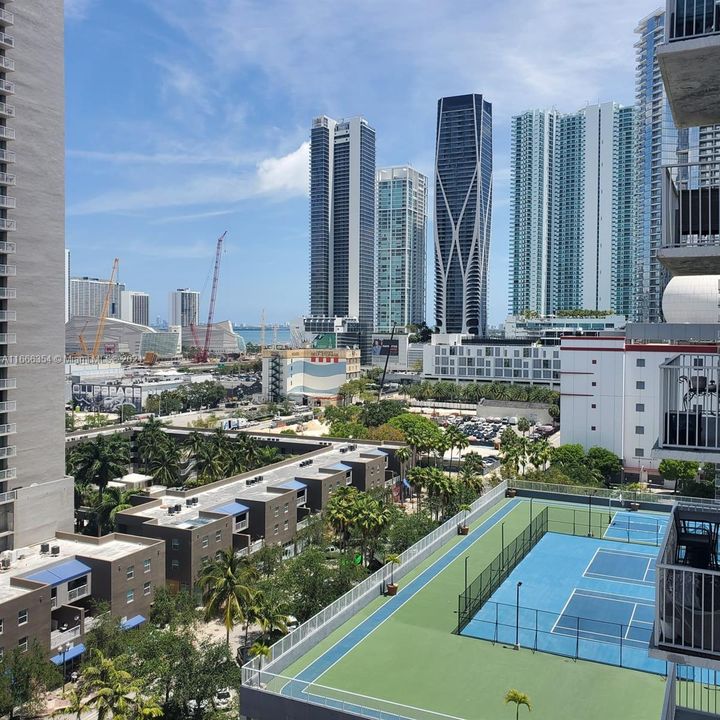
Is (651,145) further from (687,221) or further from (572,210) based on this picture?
(687,221)

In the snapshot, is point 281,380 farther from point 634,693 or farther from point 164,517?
point 634,693

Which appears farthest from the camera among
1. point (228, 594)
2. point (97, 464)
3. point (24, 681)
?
point (97, 464)

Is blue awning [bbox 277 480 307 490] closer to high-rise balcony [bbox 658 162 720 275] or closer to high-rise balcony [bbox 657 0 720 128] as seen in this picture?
high-rise balcony [bbox 658 162 720 275]

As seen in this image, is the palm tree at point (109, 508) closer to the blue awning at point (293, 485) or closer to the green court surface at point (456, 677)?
the blue awning at point (293, 485)

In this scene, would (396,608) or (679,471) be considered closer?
(396,608)

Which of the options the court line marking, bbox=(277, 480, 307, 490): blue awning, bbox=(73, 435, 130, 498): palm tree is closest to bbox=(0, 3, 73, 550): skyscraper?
bbox=(73, 435, 130, 498): palm tree

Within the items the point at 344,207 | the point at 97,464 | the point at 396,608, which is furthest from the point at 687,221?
the point at 344,207

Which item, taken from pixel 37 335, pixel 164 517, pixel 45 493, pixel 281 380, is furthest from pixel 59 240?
pixel 281 380
